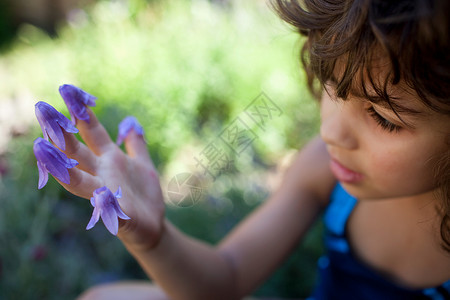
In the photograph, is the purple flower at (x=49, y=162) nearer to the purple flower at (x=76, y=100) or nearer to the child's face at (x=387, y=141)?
the purple flower at (x=76, y=100)

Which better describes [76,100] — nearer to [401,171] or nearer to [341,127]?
[341,127]

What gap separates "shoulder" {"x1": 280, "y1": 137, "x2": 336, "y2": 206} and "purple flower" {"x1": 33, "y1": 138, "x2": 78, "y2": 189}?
71cm

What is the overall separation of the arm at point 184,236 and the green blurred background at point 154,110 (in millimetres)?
386

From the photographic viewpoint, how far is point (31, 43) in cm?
419

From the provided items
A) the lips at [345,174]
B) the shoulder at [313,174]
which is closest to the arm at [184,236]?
the shoulder at [313,174]

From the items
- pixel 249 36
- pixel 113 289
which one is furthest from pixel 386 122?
pixel 249 36

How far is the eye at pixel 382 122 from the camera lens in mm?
696

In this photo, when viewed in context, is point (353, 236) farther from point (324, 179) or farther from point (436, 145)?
point (436, 145)

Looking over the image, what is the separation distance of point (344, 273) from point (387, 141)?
51 cm

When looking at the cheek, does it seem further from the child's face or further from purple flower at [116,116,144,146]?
purple flower at [116,116,144,146]

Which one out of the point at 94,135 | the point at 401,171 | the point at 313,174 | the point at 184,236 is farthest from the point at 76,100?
the point at 313,174

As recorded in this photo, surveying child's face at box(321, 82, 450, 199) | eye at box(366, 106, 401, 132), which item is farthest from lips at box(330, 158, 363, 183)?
eye at box(366, 106, 401, 132)

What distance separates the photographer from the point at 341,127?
74cm

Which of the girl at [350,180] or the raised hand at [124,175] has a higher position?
the raised hand at [124,175]
